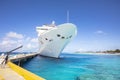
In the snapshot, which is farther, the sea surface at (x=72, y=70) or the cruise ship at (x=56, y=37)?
the cruise ship at (x=56, y=37)

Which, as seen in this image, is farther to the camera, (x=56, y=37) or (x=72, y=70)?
(x=56, y=37)

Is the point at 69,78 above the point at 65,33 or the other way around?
the other way around

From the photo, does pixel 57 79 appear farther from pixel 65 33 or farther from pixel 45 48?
pixel 45 48

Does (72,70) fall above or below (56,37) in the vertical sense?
below

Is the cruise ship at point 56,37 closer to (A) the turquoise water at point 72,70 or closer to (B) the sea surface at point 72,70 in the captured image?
(B) the sea surface at point 72,70

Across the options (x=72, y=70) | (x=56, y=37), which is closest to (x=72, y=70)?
(x=72, y=70)

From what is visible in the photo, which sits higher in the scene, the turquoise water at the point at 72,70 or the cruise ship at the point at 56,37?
the cruise ship at the point at 56,37

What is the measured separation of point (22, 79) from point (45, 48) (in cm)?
3078

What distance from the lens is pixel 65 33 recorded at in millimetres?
33188

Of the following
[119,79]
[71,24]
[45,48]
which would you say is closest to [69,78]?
[119,79]

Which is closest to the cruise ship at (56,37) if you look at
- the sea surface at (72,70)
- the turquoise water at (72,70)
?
the sea surface at (72,70)

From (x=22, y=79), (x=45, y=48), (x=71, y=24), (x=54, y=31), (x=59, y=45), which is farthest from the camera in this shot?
Result: (x=45, y=48)

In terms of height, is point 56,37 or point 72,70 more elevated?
point 56,37

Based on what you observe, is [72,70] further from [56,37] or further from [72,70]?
[56,37]
